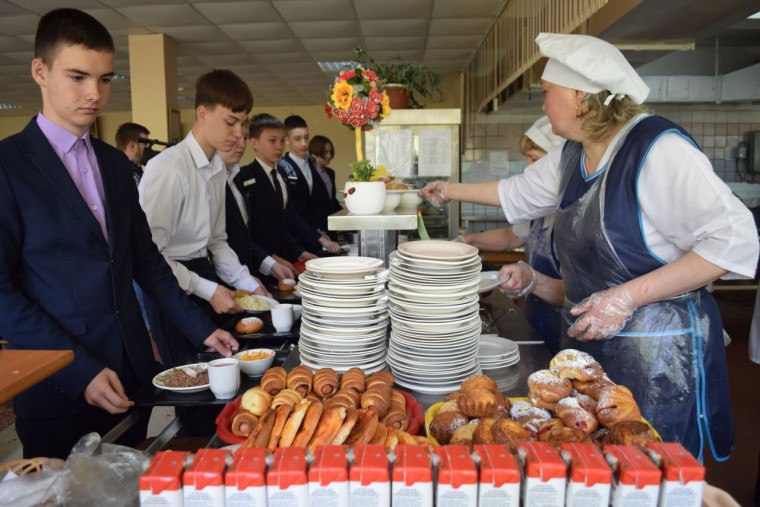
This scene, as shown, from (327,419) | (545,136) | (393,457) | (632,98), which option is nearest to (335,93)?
(545,136)

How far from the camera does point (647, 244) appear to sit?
1.72 metres

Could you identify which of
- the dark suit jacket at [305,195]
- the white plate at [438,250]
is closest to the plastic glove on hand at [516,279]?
the white plate at [438,250]

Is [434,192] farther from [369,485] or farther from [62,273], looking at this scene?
[369,485]

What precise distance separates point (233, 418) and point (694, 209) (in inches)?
50.9

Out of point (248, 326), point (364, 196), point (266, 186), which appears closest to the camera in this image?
point (248, 326)

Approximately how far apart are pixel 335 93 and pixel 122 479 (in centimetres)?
189

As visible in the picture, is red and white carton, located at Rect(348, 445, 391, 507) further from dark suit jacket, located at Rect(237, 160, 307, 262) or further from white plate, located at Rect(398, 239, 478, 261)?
dark suit jacket, located at Rect(237, 160, 307, 262)

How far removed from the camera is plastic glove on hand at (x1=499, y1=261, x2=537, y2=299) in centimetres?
218

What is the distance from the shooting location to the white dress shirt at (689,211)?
1.57 meters

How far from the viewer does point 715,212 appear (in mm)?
1582

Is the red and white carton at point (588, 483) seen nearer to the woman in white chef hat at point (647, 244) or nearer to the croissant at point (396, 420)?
the croissant at point (396, 420)

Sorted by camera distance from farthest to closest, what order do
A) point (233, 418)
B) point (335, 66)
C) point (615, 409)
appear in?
point (335, 66) < point (233, 418) < point (615, 409)

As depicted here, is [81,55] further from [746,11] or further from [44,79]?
[746,11]

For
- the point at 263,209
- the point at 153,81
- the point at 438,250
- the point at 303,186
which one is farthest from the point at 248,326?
the point at 153,81
